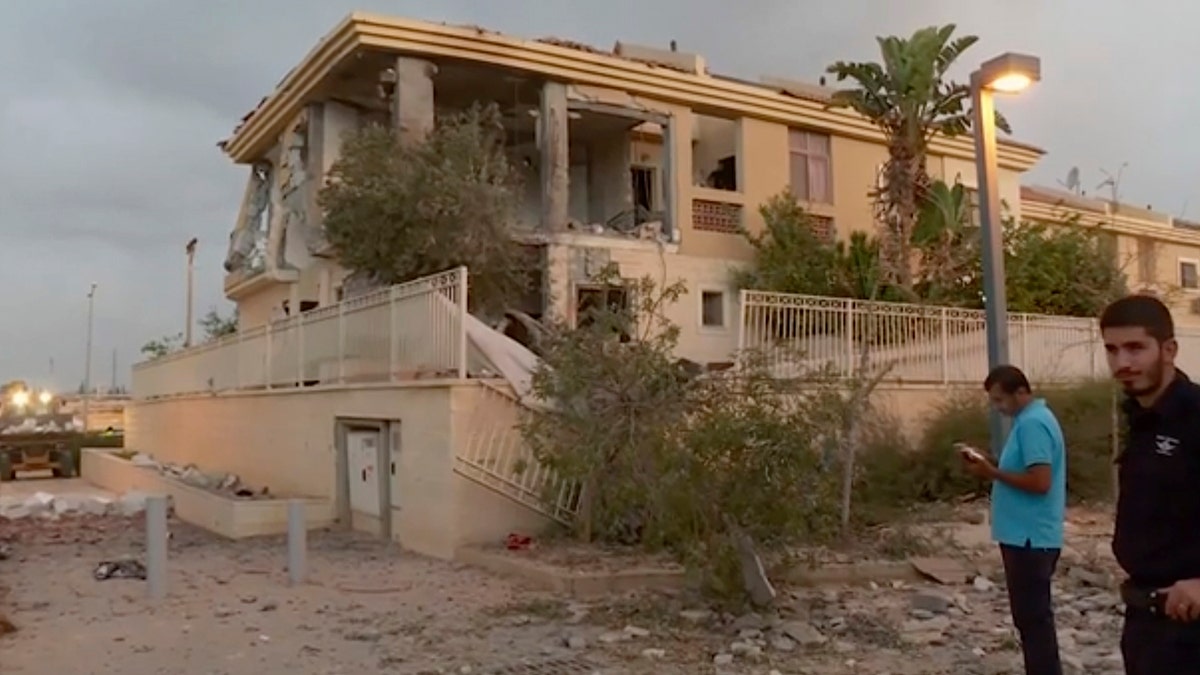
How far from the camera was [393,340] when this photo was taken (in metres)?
12.8

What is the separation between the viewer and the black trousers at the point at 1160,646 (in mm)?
3041

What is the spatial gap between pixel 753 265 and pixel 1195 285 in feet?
62.2

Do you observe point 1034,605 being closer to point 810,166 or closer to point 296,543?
point 296,543

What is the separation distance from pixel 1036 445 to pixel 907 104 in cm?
1506

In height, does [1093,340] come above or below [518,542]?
above

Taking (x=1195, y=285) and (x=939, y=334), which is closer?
(x=939, y=334)

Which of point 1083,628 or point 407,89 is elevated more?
point 407,89

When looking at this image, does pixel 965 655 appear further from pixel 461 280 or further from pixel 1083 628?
pixel 461 280

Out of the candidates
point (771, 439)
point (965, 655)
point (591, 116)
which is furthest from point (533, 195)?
point (965, 655)

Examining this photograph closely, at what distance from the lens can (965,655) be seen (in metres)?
6.54

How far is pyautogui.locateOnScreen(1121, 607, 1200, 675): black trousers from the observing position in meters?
3.04

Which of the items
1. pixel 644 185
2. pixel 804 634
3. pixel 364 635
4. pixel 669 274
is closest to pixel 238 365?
pixel 669 274

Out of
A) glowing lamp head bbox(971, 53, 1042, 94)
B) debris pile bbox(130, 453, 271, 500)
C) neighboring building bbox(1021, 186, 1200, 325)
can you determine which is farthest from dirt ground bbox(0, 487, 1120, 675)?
neighboring building bbox(1021, 186, 1200, 325)

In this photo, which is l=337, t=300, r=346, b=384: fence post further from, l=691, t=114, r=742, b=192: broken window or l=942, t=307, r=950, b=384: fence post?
l=691, t=114, r=742, b=192: broken window
